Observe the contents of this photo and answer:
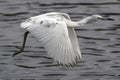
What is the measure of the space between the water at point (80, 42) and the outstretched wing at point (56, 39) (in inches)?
137

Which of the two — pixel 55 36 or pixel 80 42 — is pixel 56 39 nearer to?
pixel 55 36

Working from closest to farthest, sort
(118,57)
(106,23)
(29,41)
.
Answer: (118,57), (29,41), (106,23)

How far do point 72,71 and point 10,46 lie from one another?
7.62ft

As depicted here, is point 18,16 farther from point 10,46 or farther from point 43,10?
point 10,46

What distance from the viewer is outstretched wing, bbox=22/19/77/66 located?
12828mm

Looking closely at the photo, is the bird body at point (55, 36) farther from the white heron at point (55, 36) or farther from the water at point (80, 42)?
→ the water at point (80, 42)

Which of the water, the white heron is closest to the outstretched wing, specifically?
the white heron

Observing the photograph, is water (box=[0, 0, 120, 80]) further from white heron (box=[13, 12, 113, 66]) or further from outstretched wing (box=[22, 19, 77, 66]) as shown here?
outstretched wing (box=[22, 19, 77, 66])

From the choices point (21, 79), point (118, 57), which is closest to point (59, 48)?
point (21, 79)

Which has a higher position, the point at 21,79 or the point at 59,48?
the point at 59,48

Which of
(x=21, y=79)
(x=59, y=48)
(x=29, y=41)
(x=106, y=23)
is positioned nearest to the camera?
(x=59, y=48)

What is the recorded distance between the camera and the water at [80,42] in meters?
16.9

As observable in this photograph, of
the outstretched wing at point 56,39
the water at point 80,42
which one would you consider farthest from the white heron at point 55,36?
the water at point 80,42

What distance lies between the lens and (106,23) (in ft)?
67.1
